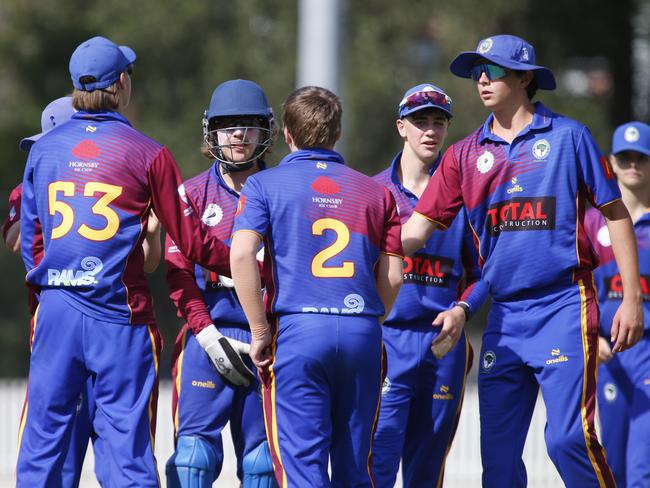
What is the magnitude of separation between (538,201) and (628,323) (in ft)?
2.35

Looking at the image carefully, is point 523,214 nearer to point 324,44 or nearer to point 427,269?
point 427,269

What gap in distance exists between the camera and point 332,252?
5074mm

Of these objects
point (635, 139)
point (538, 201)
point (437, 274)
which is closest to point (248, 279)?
point (538, 201)

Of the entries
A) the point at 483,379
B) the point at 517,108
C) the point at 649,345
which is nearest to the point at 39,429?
the point at 483,379

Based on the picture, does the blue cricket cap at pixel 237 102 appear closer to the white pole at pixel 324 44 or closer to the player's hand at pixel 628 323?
the player's hand at pixel 628 323

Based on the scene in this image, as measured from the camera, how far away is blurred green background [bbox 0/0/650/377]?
52.7ft

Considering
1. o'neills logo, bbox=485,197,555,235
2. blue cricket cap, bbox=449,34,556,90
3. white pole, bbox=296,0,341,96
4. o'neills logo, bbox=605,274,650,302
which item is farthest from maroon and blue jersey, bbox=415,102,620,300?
white pole, bbox=296,0,341,96

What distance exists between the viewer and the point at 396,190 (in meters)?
6.44

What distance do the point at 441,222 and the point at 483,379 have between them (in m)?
0.83

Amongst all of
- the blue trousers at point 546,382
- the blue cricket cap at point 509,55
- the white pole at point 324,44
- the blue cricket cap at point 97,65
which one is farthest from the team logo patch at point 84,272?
the white pole at point 324,44

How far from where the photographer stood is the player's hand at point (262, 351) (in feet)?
16.8

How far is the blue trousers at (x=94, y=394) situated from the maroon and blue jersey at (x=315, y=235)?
0.72m

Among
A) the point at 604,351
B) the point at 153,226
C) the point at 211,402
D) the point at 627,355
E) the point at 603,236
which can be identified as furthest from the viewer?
the point at 603,236

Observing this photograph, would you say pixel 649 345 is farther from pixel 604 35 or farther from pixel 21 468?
pixel 604 35
